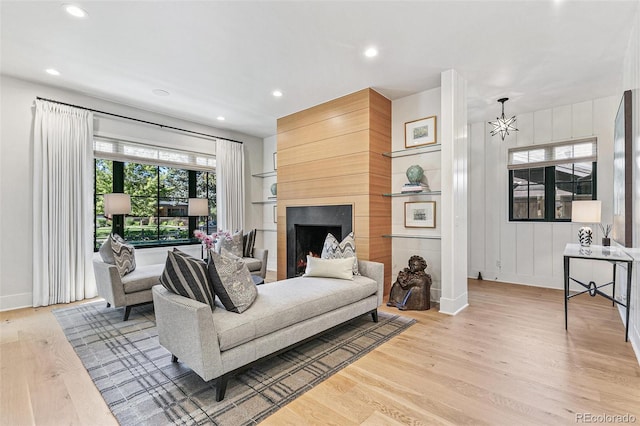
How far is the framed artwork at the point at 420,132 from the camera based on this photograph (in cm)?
399

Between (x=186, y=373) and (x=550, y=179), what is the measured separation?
5.48 meters

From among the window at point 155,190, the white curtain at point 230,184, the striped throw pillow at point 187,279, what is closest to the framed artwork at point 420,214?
the striped throw pillow at point 187,279

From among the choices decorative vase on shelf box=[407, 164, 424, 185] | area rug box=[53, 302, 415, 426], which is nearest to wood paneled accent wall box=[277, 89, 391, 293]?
decorative vase on shelf box=[407, 164, 424, 185]

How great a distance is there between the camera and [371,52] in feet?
10.3

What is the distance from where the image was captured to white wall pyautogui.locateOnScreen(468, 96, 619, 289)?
4281 millimetres

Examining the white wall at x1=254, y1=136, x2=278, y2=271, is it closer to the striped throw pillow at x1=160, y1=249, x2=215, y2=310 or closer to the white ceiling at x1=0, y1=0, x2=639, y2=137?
the white ceiling at x1=0, y1=0, x2=639, y2=137

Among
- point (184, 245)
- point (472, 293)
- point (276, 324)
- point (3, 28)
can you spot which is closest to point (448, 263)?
point (472, 293)

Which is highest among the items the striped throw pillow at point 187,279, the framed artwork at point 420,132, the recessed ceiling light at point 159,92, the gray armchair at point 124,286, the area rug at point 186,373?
the recessed ceiling light at point 159,92

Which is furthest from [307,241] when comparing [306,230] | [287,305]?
[287,305]

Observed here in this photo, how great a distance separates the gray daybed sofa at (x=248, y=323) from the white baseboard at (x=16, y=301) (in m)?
2.77

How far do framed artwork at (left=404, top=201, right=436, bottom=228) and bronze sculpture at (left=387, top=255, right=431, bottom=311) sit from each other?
474 millimetres

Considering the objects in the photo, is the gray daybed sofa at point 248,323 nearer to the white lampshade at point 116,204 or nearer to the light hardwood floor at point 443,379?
the light hardwood floor at point 443,379

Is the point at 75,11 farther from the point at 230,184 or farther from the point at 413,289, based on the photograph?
the point at 413,289

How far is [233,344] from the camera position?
197cm
